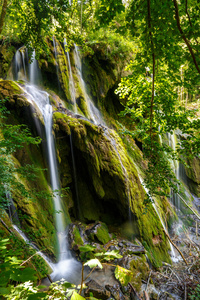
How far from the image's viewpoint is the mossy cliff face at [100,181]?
6.82m

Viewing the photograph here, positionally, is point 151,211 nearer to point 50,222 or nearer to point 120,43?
point 50,222

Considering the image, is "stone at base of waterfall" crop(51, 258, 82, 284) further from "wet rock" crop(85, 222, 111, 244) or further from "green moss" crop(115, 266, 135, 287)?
"green moss" crop(115, 266, 135, 287)

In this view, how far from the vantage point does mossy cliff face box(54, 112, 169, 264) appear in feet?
22.4

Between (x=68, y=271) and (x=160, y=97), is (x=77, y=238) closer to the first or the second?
(x=68, y=271)

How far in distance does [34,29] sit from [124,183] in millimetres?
5668

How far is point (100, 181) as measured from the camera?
7.24 meters

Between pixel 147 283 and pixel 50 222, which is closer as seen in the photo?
pixel 147 283

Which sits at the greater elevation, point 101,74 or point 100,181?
point 101,74

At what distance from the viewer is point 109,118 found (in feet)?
41.2

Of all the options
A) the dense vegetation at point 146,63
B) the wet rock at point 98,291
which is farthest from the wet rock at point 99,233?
the dense vegetation at point 146,63

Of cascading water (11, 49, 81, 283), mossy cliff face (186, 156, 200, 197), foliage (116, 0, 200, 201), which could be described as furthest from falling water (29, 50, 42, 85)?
mossy cliff face (186, 156, 200, 197)

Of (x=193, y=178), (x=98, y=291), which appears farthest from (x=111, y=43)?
(x=98, y=291)

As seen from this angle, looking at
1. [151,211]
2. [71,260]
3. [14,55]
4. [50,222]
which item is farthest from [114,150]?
[14,55]

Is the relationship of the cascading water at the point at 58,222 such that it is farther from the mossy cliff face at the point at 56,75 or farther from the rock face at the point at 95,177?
the mossy cliff face at the point at 56,75
